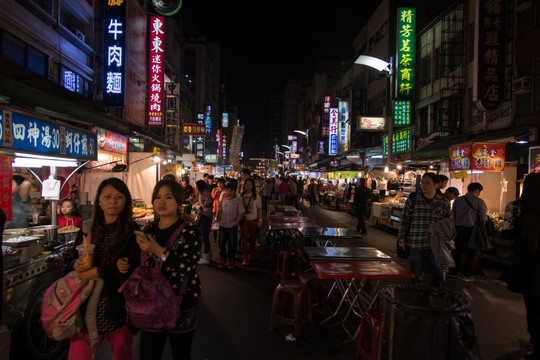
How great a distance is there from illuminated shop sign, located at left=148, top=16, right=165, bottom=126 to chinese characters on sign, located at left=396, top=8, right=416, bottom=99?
37.3 ft

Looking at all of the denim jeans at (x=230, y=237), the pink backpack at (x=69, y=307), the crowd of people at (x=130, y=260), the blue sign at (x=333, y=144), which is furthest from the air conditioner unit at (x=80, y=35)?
the blue sign at (x=333, y=144)

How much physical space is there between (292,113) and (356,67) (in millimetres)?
77822

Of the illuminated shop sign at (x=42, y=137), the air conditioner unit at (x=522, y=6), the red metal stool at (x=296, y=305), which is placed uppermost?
the air conditioner unit at (x=522, y=6)

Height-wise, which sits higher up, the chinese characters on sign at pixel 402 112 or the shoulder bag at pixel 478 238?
the chinese characters on sign at pixel 402 112

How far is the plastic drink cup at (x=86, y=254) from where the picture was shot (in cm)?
247

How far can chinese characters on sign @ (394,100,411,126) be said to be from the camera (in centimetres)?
1720

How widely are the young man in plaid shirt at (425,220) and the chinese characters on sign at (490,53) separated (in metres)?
6.59

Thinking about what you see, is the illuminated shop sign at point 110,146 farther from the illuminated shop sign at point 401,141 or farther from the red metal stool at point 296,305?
the illuminated shop sign at point 401,141

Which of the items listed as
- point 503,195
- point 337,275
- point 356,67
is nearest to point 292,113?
point 356,67

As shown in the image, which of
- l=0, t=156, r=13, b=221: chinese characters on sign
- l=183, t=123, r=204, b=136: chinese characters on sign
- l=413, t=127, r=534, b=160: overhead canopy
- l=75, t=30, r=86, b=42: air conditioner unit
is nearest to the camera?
l=0, t=156, r=13, b=221: chinese characters on sign

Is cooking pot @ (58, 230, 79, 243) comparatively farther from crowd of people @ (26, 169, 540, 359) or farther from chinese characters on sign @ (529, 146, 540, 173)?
chinese characters on sign @ (529, 146, 540, 173)

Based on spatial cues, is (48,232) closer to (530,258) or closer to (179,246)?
(179,246)

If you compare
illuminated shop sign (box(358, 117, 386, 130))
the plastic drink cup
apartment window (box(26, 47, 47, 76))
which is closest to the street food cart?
the plastic drink cup

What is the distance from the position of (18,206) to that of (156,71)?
38.6 feet
